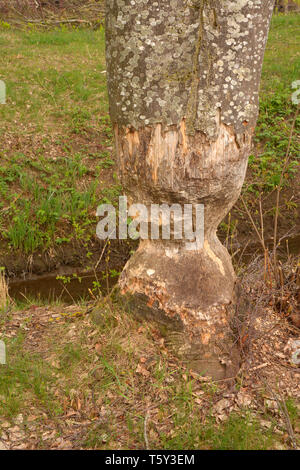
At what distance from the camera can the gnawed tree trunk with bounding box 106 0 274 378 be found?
259 centimetres

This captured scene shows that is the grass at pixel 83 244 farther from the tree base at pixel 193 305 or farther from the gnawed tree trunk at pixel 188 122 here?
the gnawed tree trunk at pixel 188 122

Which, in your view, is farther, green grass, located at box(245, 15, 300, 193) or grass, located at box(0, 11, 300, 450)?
green grass, located at box(245, 15, 300, 193)

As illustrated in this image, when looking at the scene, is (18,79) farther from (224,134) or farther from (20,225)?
(224,134)

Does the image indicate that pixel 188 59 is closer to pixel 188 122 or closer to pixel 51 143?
pixel 188 122

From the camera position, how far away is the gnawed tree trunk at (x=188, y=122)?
2594 mm

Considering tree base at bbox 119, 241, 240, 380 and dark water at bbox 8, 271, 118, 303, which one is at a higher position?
tree base at bbox 119, 241, 240, 380

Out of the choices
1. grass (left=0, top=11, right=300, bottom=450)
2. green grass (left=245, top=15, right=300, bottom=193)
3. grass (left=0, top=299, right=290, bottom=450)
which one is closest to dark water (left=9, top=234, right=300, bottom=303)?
grass (left=0, top=11, right=300, bottom=450)

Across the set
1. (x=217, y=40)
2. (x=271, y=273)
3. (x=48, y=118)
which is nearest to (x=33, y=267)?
(x=48, y=118)

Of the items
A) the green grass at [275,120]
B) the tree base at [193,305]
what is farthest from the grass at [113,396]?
the green grass at [275,120]

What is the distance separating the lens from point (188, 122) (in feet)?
8.94

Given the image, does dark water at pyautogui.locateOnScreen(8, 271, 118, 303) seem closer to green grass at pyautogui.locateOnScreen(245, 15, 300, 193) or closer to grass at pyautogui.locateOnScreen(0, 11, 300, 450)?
grass at pyautogui.locateOnScreen(0, 11, 300, 450)

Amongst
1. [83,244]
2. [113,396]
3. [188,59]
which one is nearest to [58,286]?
[83,244]

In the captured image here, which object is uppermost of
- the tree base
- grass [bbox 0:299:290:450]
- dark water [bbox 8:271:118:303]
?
the tree base

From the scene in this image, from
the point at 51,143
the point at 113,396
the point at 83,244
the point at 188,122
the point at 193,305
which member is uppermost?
the point at 188,122
